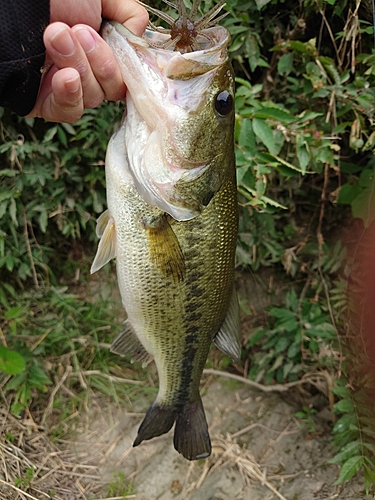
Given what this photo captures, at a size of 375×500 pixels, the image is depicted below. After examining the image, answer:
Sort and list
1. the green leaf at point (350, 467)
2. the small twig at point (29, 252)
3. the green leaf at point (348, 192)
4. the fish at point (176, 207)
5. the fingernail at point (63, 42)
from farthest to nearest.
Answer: the small twig at point (29, 252), the green leaf at point (348, 192), the green leaf at point (350, 467), the fish at point (176, 207), the fingernail at point (63, 42)

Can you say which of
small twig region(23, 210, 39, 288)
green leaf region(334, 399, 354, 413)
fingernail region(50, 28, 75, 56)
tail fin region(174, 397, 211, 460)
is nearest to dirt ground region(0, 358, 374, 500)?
green leaf region(334, 399, 354, 413)

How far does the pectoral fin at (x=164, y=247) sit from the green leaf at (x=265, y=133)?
80cm

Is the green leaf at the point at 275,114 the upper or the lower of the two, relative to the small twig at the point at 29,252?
upper

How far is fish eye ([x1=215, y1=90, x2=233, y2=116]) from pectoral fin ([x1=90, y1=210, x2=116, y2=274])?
450mm

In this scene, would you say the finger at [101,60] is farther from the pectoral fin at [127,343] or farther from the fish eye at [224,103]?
the pectoral fin at [127,343]

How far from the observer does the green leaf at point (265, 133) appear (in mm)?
1939

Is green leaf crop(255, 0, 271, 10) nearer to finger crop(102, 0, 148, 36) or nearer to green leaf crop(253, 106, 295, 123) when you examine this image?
green leaf crop(253, 106, 295, 123)

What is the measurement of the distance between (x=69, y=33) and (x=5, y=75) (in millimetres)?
207

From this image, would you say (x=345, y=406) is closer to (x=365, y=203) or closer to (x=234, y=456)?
(x=234, y=456)

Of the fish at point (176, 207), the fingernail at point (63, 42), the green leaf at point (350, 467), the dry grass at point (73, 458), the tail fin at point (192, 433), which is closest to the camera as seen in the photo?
the fingernail at point (63, 42)

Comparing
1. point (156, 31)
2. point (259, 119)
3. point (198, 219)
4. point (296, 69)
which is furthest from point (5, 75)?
point (296, 69)

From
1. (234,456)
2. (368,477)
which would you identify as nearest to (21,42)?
(368,477)

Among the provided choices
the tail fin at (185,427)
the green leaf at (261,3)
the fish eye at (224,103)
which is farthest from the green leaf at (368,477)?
the green leaf at (261,3)

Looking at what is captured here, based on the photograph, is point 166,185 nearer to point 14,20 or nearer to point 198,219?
point 198,219
